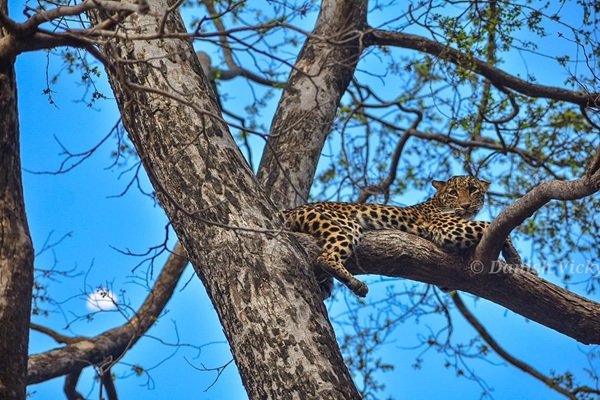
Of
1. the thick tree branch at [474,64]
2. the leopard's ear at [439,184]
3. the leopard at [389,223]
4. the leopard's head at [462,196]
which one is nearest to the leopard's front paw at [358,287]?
the leopard at [389,223]

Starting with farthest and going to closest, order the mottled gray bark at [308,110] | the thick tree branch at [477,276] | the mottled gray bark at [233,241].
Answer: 1. the mottled gray bark at [308,110]
2. the thick tree branch at [477,276]
3. the mottled gray bark at [233,241]

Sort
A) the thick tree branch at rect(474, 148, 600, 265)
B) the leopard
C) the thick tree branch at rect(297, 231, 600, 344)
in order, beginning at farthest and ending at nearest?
the thick tree branch at rect(297, 231, 600, 344) < the leopard < the thick tree branch at rect(474, 148, 600, 265)

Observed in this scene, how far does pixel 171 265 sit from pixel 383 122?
10.5 feet

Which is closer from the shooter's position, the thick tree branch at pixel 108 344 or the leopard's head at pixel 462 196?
the leopard's head at pixel 462 196

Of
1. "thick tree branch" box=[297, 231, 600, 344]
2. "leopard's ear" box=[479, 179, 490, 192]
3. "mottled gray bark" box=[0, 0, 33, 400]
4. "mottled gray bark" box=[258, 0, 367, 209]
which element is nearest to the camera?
"mottled gray bark" box=[0, 0, 33, 400]

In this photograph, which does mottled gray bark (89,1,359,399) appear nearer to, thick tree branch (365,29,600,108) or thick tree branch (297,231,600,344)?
thick tree branch (297,231,600,344)

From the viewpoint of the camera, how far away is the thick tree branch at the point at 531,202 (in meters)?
5.79

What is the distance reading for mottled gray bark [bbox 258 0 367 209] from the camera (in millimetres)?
8148

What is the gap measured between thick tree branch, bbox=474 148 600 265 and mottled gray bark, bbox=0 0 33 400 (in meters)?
3.26

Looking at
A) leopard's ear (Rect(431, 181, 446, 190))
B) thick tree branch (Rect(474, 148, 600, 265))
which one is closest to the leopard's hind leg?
thick tree branch (Rect(474, 148, 600, 265))

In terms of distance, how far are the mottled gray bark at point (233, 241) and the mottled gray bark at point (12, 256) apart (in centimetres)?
63

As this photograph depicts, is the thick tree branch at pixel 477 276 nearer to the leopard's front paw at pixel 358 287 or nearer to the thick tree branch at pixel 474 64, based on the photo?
the leopard's front paw at pixel 358 287

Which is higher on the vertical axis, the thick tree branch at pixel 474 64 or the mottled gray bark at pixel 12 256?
the thick tree branch at pixel 474 64

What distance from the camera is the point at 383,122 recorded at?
1165 cm
